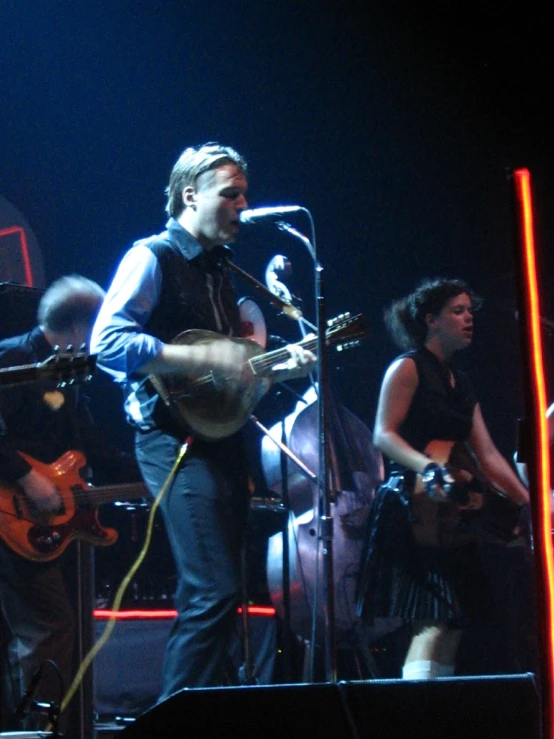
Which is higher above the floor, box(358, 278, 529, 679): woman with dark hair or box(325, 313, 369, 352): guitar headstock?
box(325, 313, 369, 352): guitar headstock

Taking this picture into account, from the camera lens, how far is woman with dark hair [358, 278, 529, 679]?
13.7 ft

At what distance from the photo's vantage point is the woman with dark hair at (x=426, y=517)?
4184mm

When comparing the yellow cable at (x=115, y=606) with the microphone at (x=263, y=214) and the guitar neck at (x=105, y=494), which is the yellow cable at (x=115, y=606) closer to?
the guitar neck at (x=105, y=494)

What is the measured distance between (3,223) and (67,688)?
2457mm

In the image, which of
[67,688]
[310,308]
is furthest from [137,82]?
[67,688]

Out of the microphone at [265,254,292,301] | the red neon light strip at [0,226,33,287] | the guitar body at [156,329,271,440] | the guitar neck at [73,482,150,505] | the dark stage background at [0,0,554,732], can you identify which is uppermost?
the dark stage background at [0,0,554,732]

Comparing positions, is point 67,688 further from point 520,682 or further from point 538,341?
point 538,341

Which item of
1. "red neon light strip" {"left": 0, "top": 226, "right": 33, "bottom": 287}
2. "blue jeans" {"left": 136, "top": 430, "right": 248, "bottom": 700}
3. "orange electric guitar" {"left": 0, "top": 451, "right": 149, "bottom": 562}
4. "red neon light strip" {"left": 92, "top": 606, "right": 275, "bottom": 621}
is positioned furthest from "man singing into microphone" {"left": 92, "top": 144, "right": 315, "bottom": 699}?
"red neon light strip" {"left": 0, "top": 226, "right": 33, "bottom": 287}

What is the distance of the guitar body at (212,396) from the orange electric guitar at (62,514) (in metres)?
1.18

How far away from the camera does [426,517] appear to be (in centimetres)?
423

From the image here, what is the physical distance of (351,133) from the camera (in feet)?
19.7

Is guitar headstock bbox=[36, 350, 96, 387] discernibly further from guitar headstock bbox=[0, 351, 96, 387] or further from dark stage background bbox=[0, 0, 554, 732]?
dark stage background bbox=[0, 0, 554, 732]

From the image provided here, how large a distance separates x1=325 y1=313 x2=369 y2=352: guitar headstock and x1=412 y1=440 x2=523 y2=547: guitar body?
2.37 ft

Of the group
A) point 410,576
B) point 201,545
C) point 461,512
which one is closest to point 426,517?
point 461,512
